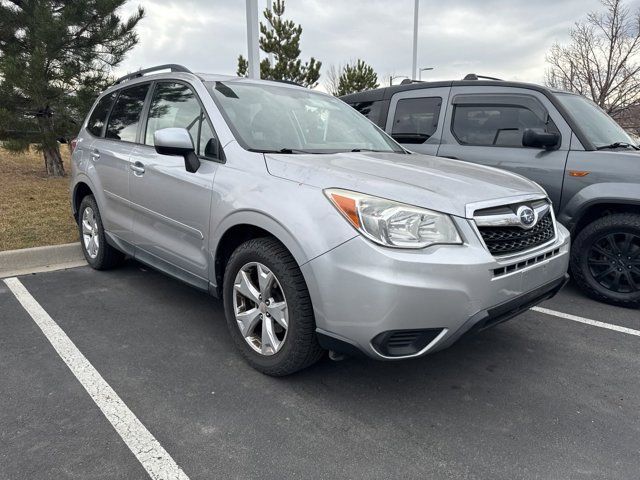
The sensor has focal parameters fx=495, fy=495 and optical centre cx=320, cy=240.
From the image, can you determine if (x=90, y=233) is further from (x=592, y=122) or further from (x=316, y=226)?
(x=592, y=122)

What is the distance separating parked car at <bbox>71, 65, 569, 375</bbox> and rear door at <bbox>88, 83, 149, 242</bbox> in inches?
1.6

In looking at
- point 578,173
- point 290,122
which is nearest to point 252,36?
point 290,122

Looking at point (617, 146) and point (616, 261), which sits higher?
point (617, 146)

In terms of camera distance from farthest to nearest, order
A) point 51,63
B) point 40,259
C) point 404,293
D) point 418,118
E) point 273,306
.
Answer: point 51,63, point 418,118, point 40,259, point 273,306, point 404,293

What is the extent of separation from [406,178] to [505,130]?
2708mm

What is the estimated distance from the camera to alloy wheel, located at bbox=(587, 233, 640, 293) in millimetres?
4121

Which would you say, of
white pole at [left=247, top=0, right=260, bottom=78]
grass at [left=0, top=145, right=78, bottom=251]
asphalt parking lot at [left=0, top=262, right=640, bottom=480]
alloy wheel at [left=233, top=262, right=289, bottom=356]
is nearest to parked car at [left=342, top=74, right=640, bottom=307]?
asphalt parking lot at [left=0, top=262, right=640, bottom=480]

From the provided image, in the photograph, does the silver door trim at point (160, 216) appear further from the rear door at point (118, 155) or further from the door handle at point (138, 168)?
the door handle at point (138, 168)

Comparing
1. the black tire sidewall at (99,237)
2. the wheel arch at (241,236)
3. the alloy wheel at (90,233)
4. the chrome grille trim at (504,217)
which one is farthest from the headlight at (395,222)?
the alloy wheel at (90,233)

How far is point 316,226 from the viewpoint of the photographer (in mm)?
2408

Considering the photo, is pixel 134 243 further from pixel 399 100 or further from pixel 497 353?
pixel 399 100

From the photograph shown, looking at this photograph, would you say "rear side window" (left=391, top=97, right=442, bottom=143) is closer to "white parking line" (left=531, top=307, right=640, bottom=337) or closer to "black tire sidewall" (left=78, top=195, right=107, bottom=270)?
"white parking line" (left=531, top=307, right=640, bottom=337)

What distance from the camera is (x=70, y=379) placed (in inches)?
112

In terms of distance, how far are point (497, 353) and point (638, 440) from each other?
38.6 inches
